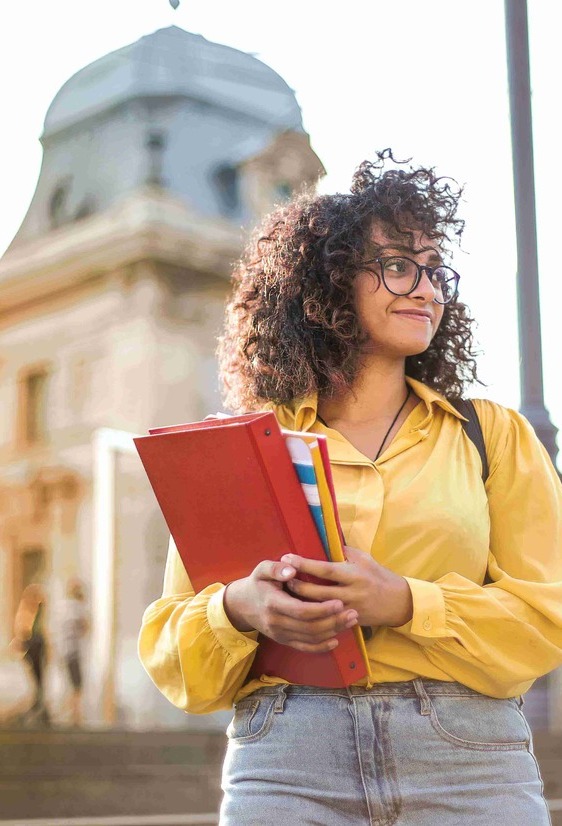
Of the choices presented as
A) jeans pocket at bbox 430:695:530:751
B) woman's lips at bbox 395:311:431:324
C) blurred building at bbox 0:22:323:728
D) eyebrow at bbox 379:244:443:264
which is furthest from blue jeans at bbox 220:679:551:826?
blurred building at bbox 0:22:323:728

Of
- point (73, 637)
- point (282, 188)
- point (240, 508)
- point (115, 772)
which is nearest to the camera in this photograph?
point (240, 508)

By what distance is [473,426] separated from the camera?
2604 millimetres

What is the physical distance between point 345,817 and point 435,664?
0.31m

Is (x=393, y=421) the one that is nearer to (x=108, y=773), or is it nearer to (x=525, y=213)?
(x=525, y=213)

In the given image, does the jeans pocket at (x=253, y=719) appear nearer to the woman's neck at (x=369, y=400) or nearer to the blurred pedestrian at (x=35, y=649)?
the woman's neck at (x=369, y=400)

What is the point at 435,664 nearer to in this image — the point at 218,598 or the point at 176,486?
the point at 218,598

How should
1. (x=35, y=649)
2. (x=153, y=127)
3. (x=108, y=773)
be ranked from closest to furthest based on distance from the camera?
(x=108, y=773) < (x=35, y=649) < (x=153, y=127)

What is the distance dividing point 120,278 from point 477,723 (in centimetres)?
1892

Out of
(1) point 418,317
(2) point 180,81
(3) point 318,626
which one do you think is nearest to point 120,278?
(2) point 180,81

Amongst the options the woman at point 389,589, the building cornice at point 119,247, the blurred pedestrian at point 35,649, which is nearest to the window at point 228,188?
the building cornice at point 119,247

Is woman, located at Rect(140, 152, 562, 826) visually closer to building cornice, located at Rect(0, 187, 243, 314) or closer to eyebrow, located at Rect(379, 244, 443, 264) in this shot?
eyebrow, located at Rect(379, 244, 443, 264)

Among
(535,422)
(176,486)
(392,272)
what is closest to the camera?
(176,486)

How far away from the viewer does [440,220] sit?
2.70m

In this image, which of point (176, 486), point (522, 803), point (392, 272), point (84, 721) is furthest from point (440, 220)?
point (84, 721)
